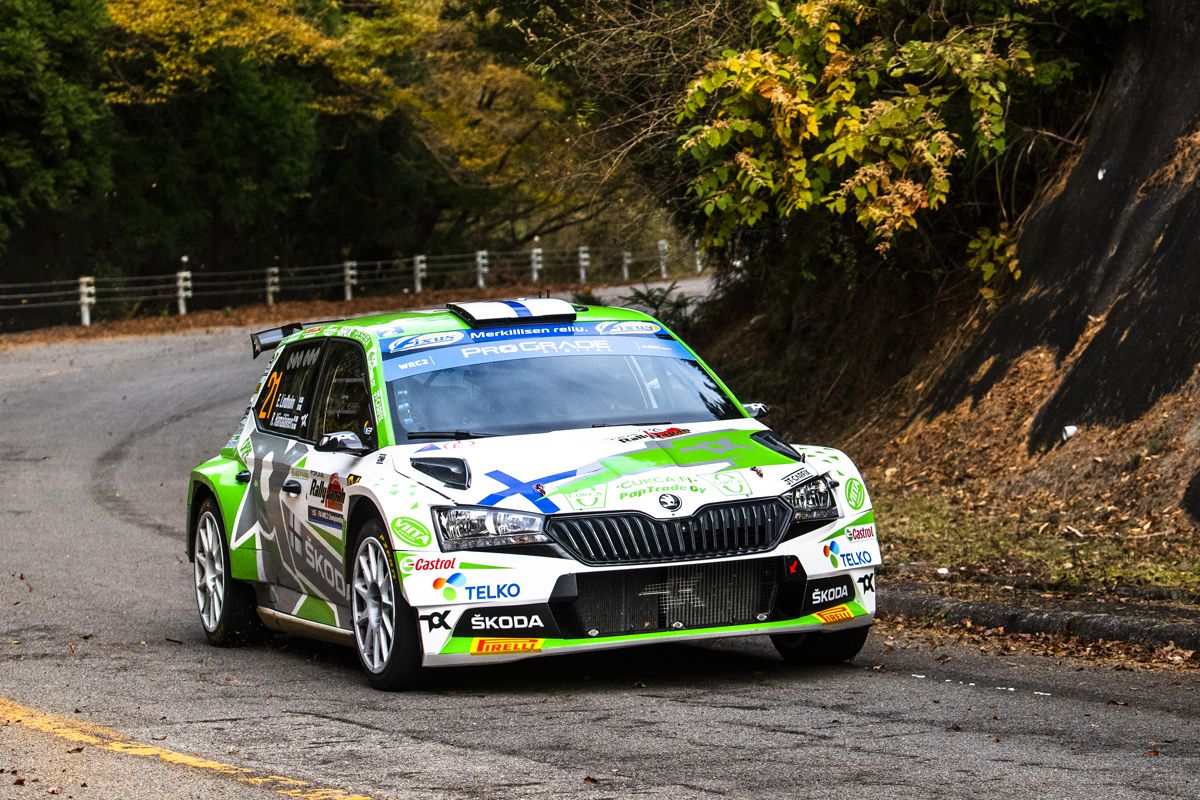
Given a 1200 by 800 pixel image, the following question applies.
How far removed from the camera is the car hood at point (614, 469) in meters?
7.98

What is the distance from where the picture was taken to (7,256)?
46.3 meters

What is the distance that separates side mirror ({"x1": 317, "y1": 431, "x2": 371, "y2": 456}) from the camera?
8.77 m

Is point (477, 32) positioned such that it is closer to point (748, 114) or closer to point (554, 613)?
point (748, 114)

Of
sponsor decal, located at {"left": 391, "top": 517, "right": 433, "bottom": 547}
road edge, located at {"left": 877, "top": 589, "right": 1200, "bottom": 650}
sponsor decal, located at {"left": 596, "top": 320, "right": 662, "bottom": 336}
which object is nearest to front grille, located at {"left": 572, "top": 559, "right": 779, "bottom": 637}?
sponsor decal, located at {"left": 391, "top": 517, "right": 433, "bottom": 547}

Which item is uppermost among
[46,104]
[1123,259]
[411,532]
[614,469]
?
[46,104]

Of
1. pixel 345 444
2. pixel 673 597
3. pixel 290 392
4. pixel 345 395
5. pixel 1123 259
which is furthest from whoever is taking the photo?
pixel 1123 259

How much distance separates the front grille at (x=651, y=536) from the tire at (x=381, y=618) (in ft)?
2.48

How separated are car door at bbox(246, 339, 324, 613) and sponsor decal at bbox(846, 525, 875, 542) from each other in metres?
2.70

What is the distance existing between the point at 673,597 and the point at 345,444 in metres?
1.79

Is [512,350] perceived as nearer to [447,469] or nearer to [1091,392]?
[447,469]

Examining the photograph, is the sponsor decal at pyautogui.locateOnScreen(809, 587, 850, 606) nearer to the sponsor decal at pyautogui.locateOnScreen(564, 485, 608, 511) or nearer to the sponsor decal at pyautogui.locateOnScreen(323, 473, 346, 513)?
the sponsor decal at pyautogui.locateOnScreen(564, 485, 608, 511)

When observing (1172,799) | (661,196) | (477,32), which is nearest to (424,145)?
(477,32)

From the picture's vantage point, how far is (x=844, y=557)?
27.4 ft

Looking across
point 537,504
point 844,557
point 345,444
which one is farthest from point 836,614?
point 345,444
